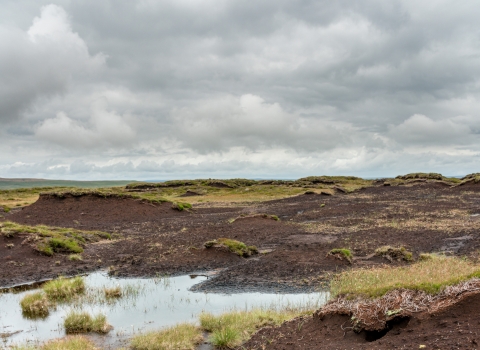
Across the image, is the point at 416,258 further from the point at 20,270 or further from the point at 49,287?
the point at 20,270

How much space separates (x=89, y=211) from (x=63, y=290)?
111 ft

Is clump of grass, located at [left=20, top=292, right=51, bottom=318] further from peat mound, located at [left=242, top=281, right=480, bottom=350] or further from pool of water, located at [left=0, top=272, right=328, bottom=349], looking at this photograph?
peat mound, located at [left=242, top=281, right=480, bottom=350]

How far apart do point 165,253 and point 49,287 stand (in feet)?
29.4

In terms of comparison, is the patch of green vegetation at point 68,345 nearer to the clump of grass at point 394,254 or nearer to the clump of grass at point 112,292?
the clump of grass at point 112,292

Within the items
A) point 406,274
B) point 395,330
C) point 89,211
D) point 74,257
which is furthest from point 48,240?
point 395,330

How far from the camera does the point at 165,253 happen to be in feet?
82.3

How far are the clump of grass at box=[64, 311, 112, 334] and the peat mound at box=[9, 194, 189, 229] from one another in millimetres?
31479

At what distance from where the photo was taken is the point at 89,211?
48.4 m

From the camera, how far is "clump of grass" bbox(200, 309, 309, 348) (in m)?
11.0

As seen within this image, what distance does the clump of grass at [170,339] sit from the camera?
10.8 metres

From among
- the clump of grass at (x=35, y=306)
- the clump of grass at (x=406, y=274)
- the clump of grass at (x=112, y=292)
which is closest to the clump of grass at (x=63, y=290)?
the clump of grass at (x=35, y=306)

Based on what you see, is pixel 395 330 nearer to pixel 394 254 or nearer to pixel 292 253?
pixel 394 254

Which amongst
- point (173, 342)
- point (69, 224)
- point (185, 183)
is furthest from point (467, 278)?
point (185, 183)

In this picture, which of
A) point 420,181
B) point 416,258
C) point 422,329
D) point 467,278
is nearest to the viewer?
point 422,329
